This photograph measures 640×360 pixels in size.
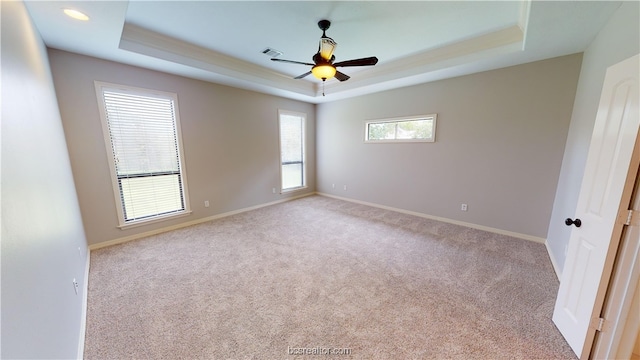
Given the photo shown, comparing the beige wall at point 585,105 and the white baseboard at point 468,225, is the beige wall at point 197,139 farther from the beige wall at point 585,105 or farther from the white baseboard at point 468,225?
the beige wall at point 585,105

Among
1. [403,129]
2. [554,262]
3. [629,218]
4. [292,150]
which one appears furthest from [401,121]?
[629,218]

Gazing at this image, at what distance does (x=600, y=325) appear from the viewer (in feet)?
4.54

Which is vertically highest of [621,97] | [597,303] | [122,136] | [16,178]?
[621,97]

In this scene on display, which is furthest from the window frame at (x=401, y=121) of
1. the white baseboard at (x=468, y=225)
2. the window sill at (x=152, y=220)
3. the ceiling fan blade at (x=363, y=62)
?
the window sill at (x=152, y=220)

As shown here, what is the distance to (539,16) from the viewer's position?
1959 millimetres

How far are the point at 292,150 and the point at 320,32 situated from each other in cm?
310

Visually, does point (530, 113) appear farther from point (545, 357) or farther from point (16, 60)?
point (16, 60)

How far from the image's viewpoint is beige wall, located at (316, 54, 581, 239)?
9.61 ft

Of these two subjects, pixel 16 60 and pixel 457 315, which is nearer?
pixel 16 60

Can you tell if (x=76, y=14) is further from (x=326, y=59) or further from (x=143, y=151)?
(x=326, y=59)

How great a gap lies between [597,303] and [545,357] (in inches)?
19.4

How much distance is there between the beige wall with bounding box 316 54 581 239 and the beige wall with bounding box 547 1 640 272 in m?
0.19

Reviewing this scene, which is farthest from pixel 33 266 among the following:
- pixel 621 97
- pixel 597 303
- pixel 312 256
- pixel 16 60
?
pixel 621 97

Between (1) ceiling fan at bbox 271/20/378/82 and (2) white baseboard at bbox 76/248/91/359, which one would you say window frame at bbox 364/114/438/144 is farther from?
(2) white baseboard at bbox 76/248/91/359
